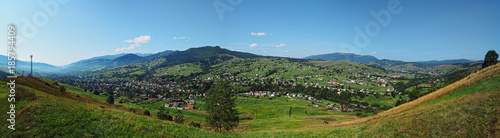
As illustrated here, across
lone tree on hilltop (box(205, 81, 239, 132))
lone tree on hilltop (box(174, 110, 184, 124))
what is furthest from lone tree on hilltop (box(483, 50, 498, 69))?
lone tree on hilltop (box(174, 110, 184, 124))

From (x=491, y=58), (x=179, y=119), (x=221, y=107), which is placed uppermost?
(x=491, y=58)

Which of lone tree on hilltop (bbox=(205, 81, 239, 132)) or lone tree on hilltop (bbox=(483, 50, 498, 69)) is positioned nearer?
lone tree on hilltop (bbox=(205, 81, 239, 132))

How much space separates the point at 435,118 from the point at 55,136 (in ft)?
90.2

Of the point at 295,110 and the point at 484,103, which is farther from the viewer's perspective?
the point at 295,110

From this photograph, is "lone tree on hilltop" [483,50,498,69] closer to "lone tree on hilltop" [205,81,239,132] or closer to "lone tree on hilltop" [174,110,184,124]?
"lone tree on hilltop" [205,81,239,132]

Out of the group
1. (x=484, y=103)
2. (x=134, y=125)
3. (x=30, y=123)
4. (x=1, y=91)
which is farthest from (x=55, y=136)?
(x=484, y=103)

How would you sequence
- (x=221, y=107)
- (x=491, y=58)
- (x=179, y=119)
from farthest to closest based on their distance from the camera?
1. (x=491, y=58)
2. (x=179, y=119)
3. (x=221, y=107)

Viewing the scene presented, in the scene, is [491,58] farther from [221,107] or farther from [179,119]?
[179,119]

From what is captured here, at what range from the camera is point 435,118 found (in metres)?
14.8

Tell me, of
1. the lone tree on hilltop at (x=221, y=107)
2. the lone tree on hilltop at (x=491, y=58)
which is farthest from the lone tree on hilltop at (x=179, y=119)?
the lone tree on hilltop at (x=491, y=58)

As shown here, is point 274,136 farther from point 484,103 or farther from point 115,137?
point 484,103

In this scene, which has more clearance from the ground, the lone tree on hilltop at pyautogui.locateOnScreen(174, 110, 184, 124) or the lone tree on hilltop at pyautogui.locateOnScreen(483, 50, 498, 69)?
the lone tree on hilltop at pyautogui.locateOnScreen(483, 50, 498, 69)

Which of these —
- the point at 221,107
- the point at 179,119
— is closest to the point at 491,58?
the point at 221,107

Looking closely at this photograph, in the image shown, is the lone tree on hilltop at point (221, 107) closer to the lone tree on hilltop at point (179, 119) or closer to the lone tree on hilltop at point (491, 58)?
the lone tree on hilltop at point (179, 119)
